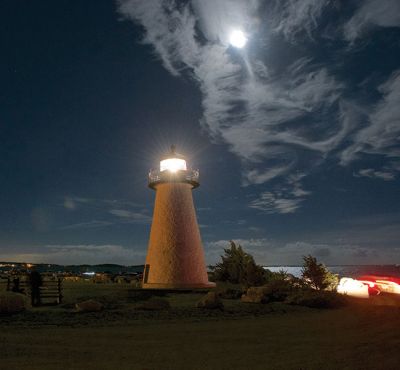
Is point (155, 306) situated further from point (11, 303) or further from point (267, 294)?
point (267, 294)

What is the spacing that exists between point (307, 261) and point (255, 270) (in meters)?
4.85

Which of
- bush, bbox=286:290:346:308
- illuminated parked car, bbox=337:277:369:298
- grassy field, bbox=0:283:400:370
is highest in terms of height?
illuminated parked car, bbox=337:277:369:298

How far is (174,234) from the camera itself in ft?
82.7

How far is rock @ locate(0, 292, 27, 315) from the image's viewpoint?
14833 millimetres

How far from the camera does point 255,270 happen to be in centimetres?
2841

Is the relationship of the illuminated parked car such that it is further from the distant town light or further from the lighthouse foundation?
the distant town light

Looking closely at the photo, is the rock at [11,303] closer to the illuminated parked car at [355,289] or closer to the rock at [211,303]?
the rock at [211,303]

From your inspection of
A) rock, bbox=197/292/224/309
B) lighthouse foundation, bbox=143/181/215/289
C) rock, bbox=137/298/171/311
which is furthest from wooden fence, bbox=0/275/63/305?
rock, bbox=197/292/224/309

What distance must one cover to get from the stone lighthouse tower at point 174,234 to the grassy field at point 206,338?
890 centimetres

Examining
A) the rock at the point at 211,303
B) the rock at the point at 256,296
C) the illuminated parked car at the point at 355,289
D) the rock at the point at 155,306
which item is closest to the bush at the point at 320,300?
the rock at the point at 256,296

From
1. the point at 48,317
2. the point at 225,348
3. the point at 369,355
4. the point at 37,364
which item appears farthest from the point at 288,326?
the point at 48,317

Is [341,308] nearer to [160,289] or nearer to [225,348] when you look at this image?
[225,348]

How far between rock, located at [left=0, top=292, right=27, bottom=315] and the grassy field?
65cm

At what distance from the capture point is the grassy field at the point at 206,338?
714 cm
